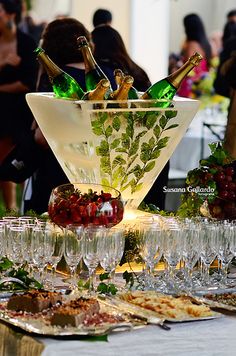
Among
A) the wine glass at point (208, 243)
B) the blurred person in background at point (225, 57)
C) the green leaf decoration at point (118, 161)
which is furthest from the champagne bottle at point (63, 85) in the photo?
the blurred person in background at point (225, 57)

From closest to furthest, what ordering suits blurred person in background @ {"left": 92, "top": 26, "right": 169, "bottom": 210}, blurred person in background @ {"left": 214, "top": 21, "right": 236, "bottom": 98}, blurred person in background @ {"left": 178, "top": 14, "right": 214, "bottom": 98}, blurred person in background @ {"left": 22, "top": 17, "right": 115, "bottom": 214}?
blurred person in background @ {"left": 22, "top": 17, "right": 115, "bottom": 214}, blurred person in background @ {"left": 92, "top": 26, "right": 169, "bottom": 210}, blurred person in background @ {"left": 214, "top": 21, "right": 236, "bottom": 98}, blurred person in background @ {"left": 178, "top": 14, "right": 214, "bottom": 98}

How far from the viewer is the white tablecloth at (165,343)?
213 centimetres

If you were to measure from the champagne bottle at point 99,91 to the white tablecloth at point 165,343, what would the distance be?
0.80 m

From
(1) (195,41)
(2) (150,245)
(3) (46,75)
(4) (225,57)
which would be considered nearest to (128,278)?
(2) (150,245)

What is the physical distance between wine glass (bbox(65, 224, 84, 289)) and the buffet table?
10.5 inches

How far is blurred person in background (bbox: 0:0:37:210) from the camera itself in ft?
19.6

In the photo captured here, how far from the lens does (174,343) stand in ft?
7.28

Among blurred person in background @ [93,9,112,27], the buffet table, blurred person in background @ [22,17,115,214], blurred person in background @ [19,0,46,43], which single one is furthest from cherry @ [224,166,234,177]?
blurred person in background @ [19,0,46,43]

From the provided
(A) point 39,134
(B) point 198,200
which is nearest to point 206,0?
(A) point 39,134

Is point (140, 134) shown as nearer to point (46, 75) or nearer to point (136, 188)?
point (136, 188)

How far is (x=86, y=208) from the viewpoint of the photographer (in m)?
2.59

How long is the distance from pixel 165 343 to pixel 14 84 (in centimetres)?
402

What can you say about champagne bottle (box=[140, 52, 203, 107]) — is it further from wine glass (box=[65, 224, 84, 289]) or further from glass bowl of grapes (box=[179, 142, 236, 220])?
wine glass (box=[65, 224, 84, 289])

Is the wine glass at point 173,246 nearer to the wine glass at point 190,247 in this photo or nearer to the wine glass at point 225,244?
the wine glass at point 190,247
